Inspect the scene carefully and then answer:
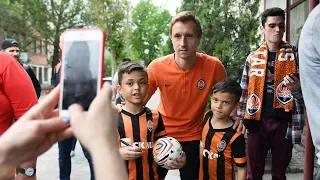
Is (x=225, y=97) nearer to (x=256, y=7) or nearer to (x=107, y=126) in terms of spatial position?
(x=107, y=126)

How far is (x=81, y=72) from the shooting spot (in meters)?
1.32

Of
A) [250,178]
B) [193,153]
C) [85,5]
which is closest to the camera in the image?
[193,153]

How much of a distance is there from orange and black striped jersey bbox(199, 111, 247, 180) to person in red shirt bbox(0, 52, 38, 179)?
1.36 m

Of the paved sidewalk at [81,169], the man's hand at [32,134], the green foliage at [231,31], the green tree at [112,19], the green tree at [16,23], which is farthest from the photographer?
the green tree at [16,23]

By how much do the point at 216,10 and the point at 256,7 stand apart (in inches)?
31.7

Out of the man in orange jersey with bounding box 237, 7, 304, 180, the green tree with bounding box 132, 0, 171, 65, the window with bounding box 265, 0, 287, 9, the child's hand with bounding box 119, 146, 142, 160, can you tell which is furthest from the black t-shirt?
the green tree with bounding box 132, 0, 171, 65

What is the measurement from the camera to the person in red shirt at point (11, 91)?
2.53m

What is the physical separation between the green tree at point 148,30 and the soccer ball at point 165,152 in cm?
3486

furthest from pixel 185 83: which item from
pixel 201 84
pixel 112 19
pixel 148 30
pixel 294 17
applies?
pixel 148 30

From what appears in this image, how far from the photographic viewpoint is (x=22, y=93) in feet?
8.55

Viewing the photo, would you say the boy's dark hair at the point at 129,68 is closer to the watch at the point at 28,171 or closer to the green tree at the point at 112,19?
the watch at the point at 28,171

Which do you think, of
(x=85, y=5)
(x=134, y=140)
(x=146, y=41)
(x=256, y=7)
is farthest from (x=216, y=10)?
(x=146, y=41)

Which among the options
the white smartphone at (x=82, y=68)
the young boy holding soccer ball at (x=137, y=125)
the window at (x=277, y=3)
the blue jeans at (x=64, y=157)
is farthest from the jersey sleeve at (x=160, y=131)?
the window at (x=277, y=3)

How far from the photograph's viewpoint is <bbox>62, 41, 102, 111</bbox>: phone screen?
1290 mm
